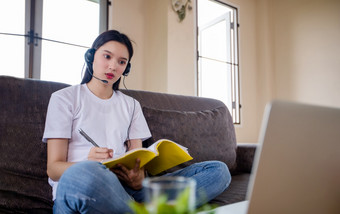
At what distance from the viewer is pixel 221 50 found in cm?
390

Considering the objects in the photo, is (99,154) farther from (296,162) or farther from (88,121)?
(296,162)

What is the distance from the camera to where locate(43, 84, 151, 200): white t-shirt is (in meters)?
1.05

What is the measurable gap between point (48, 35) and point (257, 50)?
114 inches

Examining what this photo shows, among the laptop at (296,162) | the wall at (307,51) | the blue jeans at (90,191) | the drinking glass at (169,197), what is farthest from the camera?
the wall at (307,51)

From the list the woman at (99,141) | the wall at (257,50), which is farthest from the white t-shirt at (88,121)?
the wall at (257,50)

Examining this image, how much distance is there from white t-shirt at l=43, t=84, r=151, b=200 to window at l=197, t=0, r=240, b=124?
8.16ft

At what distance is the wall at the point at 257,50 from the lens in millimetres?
2934

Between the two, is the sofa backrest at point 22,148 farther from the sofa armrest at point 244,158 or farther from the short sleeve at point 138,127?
the sofa armrest at point 244,158

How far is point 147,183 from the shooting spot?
1.03 ft

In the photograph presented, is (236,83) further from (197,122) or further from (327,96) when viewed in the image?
(197,122)

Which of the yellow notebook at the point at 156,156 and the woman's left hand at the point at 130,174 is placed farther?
the woman's left hand at the point at 130,174

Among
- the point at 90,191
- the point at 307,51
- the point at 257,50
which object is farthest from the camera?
the point at 257,50

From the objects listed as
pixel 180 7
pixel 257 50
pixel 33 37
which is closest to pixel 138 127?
pixel 33 37

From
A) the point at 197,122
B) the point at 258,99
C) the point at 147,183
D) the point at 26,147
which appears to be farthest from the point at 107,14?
the point at 147,183
